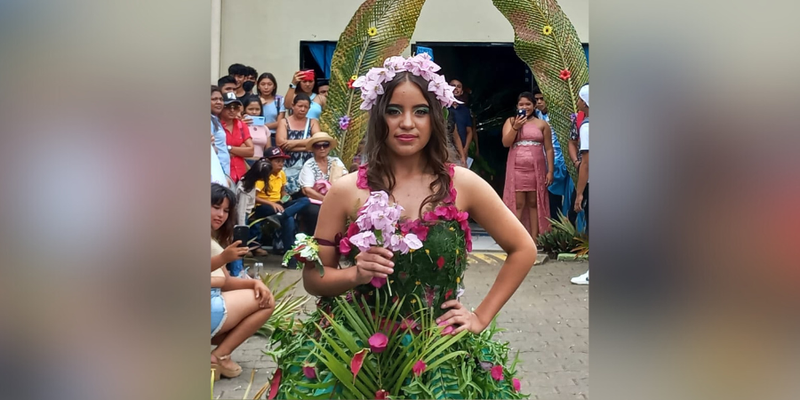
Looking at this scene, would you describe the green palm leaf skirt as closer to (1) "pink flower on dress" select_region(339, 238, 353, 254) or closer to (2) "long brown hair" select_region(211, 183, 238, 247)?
(1) "pink flower on dress" select_region(339, 238, 353, 254)

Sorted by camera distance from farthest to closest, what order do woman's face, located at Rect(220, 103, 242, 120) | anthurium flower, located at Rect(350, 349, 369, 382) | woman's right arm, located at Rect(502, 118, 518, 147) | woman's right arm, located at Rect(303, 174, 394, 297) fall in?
woman's right arm, located at Rect(502, 118, 518, 147) → woman's face, located at Rect(220, 103, 242, 120) → woman's right arm, located at Rect(303, 174, 394, 297) → anthurium flower, located at Rect(350, 349, 369, 382)

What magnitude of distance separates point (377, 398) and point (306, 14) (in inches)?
113

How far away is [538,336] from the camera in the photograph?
3625mm

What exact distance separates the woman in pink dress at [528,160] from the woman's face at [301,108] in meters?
1.48

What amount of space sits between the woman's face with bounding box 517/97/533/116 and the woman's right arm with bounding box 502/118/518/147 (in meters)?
0.12

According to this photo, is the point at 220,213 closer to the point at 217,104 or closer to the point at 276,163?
the point at 276,163

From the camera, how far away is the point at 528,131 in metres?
5.09

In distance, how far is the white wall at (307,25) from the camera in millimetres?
4066

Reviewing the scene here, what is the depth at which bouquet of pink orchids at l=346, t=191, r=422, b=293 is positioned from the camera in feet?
6.04

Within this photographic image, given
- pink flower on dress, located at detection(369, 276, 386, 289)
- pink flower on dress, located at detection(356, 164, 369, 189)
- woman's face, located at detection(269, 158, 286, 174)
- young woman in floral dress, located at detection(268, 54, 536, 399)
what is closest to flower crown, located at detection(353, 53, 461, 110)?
young woman in floral dress, located at detection(268, 54, 536, 399)
